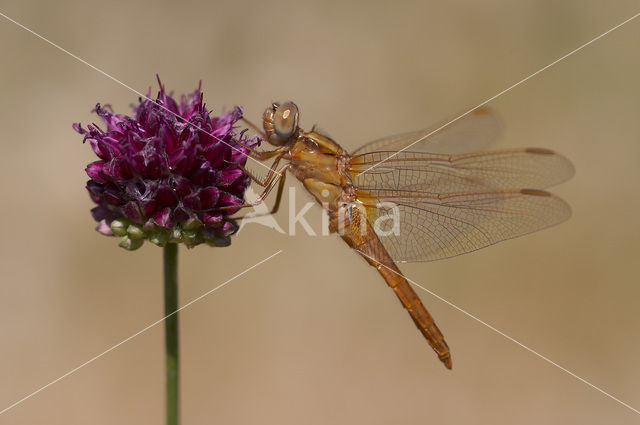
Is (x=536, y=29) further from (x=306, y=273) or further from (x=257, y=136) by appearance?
(x=257, y=136)

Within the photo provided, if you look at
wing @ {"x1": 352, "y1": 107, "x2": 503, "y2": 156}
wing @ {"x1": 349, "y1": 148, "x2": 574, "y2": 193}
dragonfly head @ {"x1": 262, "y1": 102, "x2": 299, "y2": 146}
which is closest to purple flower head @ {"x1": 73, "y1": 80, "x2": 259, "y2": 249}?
dragonfly head @ {"x1": 262, "y1": 102, "x2": 299, "y2": 146}

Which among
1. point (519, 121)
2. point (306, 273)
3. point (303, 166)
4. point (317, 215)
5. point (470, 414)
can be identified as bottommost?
point (470, 414)

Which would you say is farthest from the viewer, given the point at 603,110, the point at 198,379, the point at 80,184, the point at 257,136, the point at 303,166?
the point at 603,110

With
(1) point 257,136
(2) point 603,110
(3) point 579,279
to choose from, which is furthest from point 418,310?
(2) point 603,110

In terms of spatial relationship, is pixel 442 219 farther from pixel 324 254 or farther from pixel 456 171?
pixel 324 254

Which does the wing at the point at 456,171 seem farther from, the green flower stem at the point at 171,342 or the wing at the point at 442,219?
the green flower stem at the point at 171,342

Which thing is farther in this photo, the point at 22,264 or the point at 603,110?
the point at 603,110

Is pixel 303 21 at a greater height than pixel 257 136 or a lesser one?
greater

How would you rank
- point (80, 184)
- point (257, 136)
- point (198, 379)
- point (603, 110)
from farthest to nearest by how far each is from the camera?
point (603, 110)
point (80, 184)
point (198, 379)
point (257, 136)
